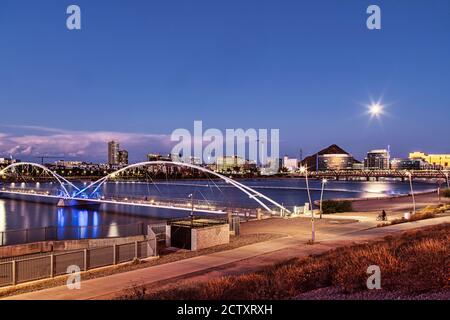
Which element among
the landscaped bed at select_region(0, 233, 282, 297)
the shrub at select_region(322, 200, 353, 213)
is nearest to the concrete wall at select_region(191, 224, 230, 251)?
the landscaped bed at select_region(0, 233, 282, 297)

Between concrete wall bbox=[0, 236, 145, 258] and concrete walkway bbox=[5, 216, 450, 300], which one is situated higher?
concrete walkway bbox=[5, 216, 450, 300]

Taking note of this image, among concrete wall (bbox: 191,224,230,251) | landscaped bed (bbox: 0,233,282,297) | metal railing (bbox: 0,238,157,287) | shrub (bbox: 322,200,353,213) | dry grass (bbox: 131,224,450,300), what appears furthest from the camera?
shrub (bbox: 322,200,353,213)

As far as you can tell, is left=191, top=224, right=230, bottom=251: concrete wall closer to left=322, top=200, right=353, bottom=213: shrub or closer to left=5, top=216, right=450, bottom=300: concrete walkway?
left=5, top=216, right=450, bottom=300: concrete walkway

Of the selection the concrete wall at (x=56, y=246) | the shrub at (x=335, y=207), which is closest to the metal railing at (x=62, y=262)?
the concrete wall at (x=56, y=246)

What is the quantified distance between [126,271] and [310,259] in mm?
5911

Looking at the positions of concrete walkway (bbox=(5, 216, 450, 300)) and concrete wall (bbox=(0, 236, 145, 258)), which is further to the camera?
concrete wall (bbox=(0, 236, 145, 258))

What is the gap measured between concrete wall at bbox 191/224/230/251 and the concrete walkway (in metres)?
1.67

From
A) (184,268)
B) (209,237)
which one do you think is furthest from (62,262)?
(184,268)

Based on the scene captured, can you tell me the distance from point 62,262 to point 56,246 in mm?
7119

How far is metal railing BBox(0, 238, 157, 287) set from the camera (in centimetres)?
1585

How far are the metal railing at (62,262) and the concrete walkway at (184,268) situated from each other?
2269mm
